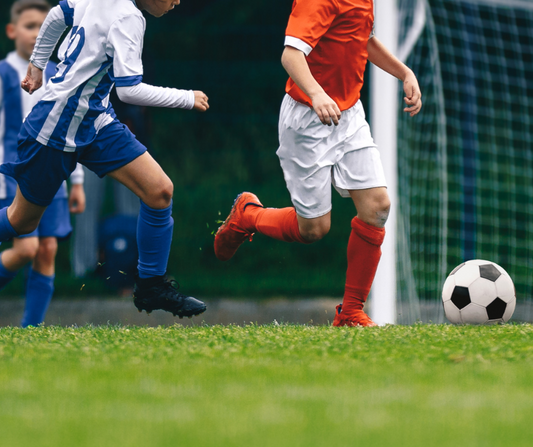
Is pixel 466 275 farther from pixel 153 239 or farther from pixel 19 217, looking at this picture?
pixel 19 217

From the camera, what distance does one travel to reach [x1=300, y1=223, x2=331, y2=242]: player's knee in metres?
3.95

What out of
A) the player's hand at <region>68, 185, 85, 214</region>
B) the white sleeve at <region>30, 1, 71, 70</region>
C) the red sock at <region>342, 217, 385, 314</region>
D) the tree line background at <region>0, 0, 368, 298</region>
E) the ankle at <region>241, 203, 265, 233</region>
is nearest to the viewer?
the white sleeve at <region>30, 1, 71, 70</region>

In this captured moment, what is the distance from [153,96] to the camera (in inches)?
133

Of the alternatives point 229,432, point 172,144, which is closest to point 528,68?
point 172,144

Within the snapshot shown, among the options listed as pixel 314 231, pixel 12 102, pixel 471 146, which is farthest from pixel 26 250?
pixel 471 146

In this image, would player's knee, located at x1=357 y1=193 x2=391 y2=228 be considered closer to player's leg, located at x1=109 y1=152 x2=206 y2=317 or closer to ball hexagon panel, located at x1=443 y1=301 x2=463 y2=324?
ball hexagon panel, located at x1=443 y1=301 x2=463 y2=324

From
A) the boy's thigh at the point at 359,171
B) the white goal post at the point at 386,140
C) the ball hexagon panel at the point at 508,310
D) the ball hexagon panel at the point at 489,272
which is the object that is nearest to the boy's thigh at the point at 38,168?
the boy's thigh at the point at 359,171

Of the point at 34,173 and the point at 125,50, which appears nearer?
the point at 125,50

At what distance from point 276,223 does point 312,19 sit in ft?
3.59

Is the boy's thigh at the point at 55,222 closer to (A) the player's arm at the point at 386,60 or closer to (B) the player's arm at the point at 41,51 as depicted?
(B) the player's arm at the point at 41,51

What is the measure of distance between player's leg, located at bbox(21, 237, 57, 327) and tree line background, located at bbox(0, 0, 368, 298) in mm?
2520

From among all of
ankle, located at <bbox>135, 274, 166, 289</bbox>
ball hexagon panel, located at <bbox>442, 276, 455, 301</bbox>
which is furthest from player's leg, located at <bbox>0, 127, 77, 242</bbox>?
ball hexagon panel, located at <bbox>442, 276, 455, 301</bbox>

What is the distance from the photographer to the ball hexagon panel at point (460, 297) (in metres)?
3.92

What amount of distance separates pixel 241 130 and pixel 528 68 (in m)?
3.43
